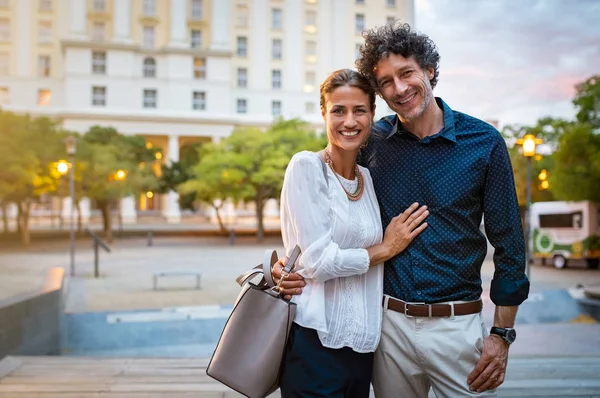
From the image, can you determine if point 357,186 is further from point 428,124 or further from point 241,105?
point 241,105

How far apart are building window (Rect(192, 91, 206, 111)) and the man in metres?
58.2

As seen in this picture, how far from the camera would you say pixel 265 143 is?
29969mm

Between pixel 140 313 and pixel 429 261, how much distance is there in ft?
27.0

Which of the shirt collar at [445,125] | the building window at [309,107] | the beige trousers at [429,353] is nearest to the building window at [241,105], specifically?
the building window at [309,107]


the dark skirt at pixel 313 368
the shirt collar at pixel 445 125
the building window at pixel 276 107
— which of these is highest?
the building window at pixel 276 107

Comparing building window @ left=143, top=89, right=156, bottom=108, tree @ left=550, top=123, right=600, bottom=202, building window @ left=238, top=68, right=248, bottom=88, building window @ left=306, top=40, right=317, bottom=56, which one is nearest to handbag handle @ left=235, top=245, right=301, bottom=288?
tree @ left=550, top=123, right=600, bottom=202

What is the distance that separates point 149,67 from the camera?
5838 cm

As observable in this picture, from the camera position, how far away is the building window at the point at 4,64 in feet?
191

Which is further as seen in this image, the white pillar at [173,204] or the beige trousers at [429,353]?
the white pillar at [173,204]

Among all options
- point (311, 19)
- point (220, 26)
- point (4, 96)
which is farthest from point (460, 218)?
point (311, 19)

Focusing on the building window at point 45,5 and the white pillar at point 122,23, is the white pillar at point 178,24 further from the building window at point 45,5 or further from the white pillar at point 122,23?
the building window at point 45,5

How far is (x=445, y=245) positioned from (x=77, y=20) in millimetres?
59869

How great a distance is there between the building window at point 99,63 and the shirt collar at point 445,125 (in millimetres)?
58714

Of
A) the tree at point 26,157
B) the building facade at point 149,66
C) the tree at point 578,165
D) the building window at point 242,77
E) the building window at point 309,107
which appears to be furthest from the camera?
the building window at point 309,107
